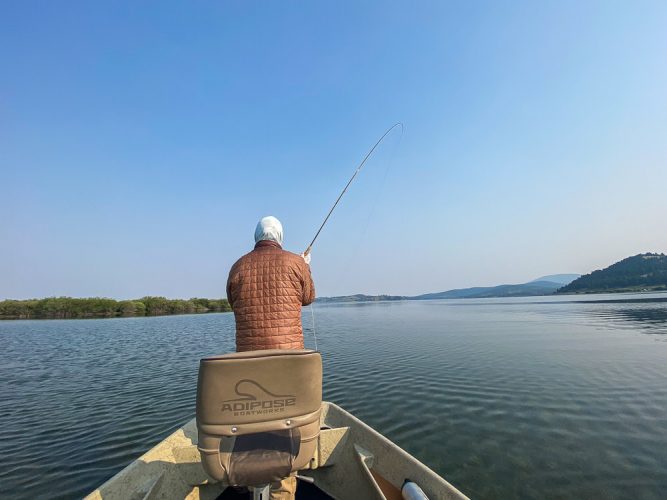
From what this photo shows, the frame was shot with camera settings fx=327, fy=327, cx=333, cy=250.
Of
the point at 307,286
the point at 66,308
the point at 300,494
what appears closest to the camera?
the point at 307,286

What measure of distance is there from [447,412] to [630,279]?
21043 centimetres

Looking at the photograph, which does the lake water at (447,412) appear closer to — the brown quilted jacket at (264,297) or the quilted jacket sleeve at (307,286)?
the quilted jacket sleeve at (307,286)

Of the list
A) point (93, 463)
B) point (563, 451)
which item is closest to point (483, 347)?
Answer: point (563, 451)

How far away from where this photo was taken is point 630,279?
163 m

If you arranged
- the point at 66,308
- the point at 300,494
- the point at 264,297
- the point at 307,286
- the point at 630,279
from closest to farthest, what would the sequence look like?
the point at 264,297, the point at 307,286, the point at 300,494, the point at 66,308, the point at 630,279

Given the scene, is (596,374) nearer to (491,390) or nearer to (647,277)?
(491,390)

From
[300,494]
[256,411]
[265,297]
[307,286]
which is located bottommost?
[300,494]

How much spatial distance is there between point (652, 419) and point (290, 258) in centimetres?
1151

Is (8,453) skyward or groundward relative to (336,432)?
groundward

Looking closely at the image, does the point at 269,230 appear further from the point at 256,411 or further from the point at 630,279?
the point at 630,279

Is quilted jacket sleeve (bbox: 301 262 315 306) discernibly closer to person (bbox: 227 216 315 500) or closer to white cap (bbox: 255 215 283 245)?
person (bbox: 227 216 315 500)

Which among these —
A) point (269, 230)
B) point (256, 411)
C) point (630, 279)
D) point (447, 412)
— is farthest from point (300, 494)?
point (630, 279)

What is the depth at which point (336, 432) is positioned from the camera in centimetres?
533

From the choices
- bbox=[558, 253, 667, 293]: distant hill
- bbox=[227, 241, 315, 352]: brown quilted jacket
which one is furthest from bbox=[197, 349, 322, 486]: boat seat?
bbox=[558, 253, 667, 293]: distant hill
